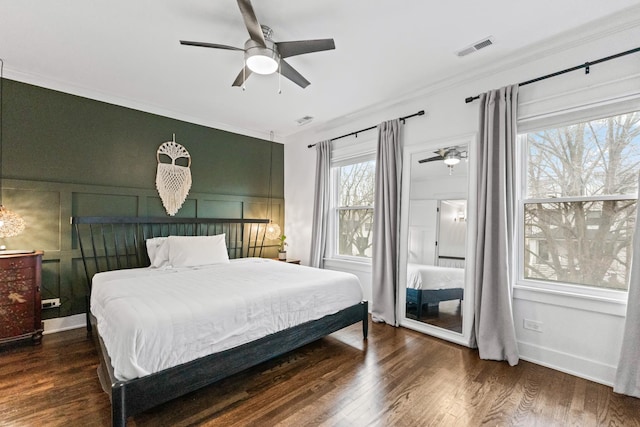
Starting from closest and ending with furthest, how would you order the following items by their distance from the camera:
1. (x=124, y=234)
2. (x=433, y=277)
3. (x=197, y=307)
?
1. (x=197, y=307)
2. (x=433, y=277)
3. (x=124, y=234)

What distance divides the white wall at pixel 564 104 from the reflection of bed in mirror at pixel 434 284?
55 cm

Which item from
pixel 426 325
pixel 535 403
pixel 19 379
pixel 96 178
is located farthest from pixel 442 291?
pixel 96 178

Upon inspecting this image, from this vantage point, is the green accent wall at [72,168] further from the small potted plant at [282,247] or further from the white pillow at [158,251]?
the small potted plant at [282,247]

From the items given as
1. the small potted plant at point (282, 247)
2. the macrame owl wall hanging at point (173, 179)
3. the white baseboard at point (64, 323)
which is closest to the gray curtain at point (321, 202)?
the small potted plant at point (282, 247)

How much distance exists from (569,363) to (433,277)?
1319mm

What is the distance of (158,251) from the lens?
11.8 ft

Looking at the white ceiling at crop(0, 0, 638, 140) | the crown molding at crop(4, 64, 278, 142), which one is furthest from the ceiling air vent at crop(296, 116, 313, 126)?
the crown molding at crop(4, 64, 278, 142)

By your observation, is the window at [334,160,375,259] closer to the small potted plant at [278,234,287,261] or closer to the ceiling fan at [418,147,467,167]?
the small potted plant at [278,234,287,261]

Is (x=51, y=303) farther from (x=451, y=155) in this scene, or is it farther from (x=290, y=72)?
(x=451, y=155)

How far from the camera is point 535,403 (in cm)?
208

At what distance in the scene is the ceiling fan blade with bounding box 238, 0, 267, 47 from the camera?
176 cm

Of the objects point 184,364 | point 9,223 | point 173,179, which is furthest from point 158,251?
point 184,364

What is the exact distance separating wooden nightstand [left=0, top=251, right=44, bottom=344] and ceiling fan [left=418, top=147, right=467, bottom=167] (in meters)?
4.30

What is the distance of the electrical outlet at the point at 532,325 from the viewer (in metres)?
2.65
